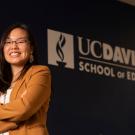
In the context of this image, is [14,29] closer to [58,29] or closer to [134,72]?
[58,29]

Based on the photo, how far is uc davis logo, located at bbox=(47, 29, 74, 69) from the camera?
13.5 feet

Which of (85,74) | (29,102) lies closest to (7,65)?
(29,102)

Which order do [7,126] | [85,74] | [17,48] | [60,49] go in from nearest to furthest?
1. [7,126]
2. [17,48]
3. [60,49]
4. [85,74]

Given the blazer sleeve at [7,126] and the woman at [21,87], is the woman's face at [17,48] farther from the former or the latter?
the blazer sleeve at [7,126]

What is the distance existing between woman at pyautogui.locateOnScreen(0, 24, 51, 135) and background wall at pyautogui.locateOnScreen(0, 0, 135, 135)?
2.00 m

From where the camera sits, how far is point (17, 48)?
170 cm

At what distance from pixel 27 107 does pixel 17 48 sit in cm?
26

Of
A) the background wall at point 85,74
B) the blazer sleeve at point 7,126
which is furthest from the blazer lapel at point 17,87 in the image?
the background wall at point 85,74

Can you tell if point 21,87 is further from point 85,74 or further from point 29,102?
point 85,74

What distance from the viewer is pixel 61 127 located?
4.07m

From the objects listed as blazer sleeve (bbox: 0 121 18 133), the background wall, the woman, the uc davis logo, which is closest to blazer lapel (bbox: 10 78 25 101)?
the woman

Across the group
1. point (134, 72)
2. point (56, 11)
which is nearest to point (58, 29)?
point (56, 11)

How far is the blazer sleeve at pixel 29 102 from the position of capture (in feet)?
5.19

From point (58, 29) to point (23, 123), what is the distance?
2.70 metres
